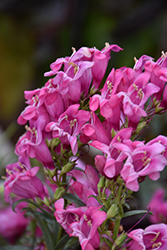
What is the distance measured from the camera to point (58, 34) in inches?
59.7

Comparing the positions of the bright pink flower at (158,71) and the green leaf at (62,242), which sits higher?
the bright pink flower at (158,71)

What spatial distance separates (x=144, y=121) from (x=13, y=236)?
0.98 feet

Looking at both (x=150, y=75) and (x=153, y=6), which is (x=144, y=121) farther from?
(x=153, y=6)

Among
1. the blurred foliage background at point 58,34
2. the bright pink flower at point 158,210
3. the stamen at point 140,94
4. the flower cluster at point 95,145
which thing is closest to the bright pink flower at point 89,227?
the flower cluster at point 95,145

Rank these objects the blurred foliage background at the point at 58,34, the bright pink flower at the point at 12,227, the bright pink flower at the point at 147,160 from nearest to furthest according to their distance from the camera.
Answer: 1. the bright pink flower at the point at 147,160
2. the bright pink flower at the point at 12,227
3. the blurred foliage background at the point at 58,34

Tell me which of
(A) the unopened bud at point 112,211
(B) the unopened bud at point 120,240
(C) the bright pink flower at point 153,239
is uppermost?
(A) the unopened bud at point 112,211

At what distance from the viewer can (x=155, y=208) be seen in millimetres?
558

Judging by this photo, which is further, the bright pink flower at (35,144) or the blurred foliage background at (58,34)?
the blurred foliage background at (58,34)

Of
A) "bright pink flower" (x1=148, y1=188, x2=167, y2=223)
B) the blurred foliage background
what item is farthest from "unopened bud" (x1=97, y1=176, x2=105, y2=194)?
the blurred foliage background

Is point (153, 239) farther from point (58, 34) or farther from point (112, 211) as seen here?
point (58, 34)

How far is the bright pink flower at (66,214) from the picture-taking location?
0.30 meters

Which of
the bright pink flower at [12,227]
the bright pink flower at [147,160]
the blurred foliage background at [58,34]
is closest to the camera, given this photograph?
the bright pink flower at [147,160]

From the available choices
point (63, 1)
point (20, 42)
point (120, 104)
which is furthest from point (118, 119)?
point (20, 42)

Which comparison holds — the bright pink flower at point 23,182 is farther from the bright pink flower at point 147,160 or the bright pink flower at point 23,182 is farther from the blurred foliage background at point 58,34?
the blurred foliage background at point 58,34
